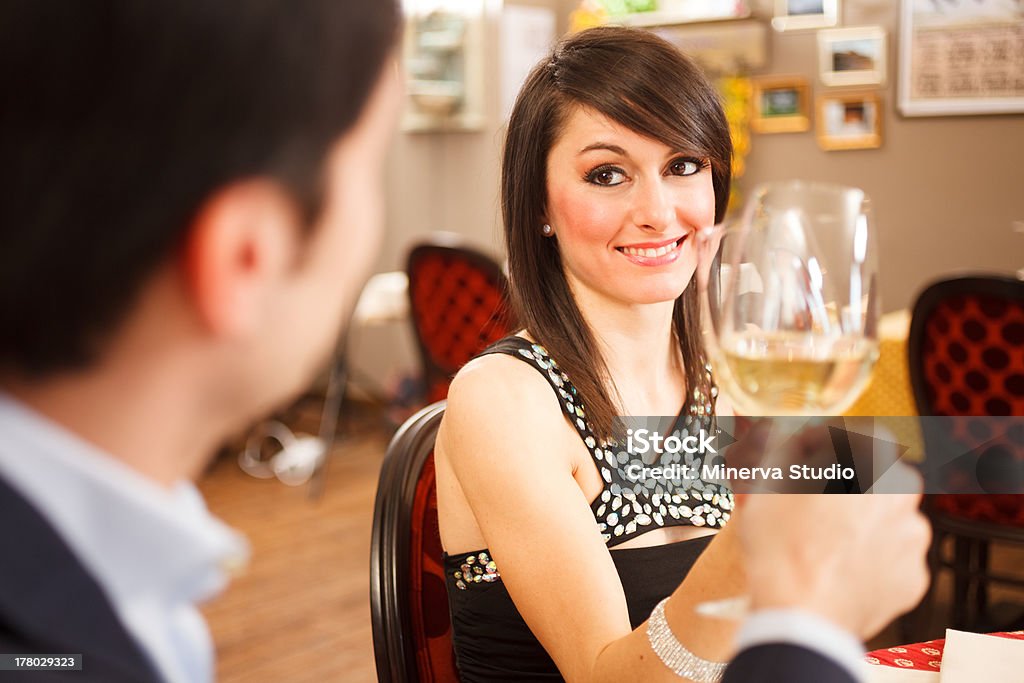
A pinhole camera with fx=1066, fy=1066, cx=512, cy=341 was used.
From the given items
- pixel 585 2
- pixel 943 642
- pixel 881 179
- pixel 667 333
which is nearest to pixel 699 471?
pixel 667 333

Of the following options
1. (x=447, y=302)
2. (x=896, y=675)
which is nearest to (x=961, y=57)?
(x=447, y=302)

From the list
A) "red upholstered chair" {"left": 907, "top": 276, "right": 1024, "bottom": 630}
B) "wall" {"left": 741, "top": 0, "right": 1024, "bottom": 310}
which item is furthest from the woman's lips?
"wall" {"left": 741, "top": 0, "right": 1024, "bottom": 310}

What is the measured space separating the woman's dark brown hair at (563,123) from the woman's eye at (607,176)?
0.07 metres

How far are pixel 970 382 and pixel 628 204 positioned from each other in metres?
1.65

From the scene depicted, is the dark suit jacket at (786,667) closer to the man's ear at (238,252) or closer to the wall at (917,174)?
the man's ear at (238,252)

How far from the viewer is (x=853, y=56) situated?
4.57 m

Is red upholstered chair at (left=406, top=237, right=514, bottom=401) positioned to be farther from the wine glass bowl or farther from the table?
the wine glass bowl

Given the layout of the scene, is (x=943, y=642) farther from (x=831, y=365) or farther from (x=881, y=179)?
(x=881, y=179)

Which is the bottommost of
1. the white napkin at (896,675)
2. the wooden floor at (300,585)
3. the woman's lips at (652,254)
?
the wooden floor at (300,585)

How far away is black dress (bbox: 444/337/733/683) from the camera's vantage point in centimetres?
130

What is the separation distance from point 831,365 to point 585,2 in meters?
5.16

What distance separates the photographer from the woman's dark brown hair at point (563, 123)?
54.3 inches

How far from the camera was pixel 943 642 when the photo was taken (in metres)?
1.09

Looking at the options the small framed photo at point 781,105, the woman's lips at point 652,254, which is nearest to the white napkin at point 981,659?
the woman's lips at point 652,254
